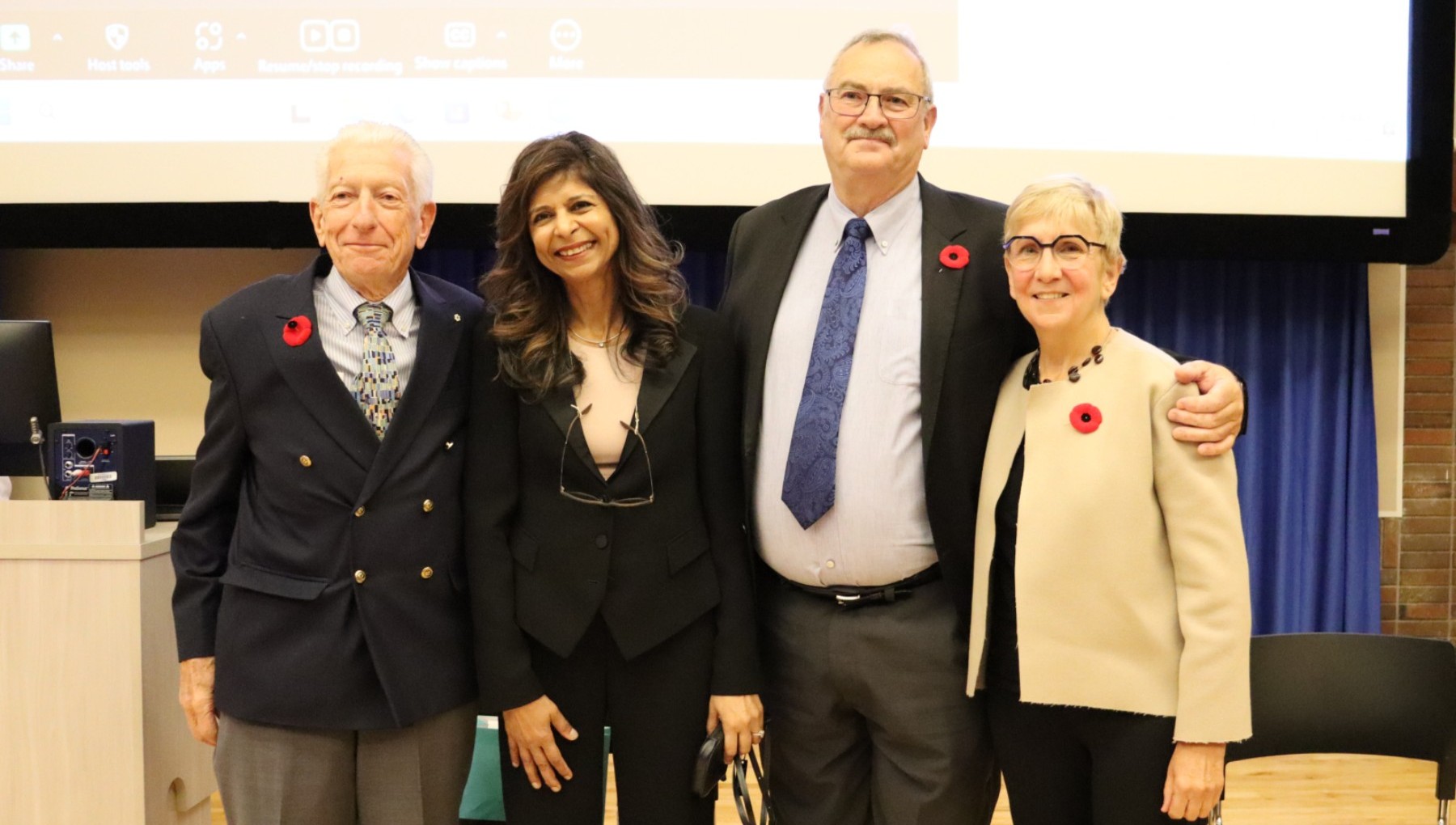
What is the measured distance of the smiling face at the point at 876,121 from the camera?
189 centimetres

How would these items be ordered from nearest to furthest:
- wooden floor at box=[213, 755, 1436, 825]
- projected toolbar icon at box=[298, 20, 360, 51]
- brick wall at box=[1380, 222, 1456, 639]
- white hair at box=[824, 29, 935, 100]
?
white hair at box=[824, 29, 935, 100]
wooden floor at box=[213, 755, 1436, 825]
projected toolbar icon at box=[298, 20, 360, 51]
brick wall at box=[1380, 222, 1456, 639]

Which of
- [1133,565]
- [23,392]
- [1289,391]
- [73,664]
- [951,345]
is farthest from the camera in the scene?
[1289,391]

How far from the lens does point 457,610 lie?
1.83 metres

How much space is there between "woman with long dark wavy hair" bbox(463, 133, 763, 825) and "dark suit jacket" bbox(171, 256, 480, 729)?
0.07 m

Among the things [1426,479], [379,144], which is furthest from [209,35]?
[1426,479]

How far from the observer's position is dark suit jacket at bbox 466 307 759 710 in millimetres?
1754

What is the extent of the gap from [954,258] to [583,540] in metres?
0.78

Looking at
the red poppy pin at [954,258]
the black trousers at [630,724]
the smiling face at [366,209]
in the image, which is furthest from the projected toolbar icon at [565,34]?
the black trousers at [630,724]

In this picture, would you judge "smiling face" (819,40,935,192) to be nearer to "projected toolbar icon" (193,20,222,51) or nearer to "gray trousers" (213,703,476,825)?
"gray trousers" (213,703,476,825)

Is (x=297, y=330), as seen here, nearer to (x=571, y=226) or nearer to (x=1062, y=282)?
(x=571, y=226)

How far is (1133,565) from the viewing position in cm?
163

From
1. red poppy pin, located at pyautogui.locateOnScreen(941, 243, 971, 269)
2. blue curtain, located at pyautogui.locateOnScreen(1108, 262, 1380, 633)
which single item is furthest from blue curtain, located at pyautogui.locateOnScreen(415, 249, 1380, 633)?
red poppy pin, located at pyautogui.locateOnScreen(941, 243, 971, 269)

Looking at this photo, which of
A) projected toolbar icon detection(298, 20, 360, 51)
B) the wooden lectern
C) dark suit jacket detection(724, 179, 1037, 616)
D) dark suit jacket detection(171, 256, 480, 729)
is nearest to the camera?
dark suit jacket detection(171, 256, 480, 729)

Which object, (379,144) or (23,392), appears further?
(23,392)
